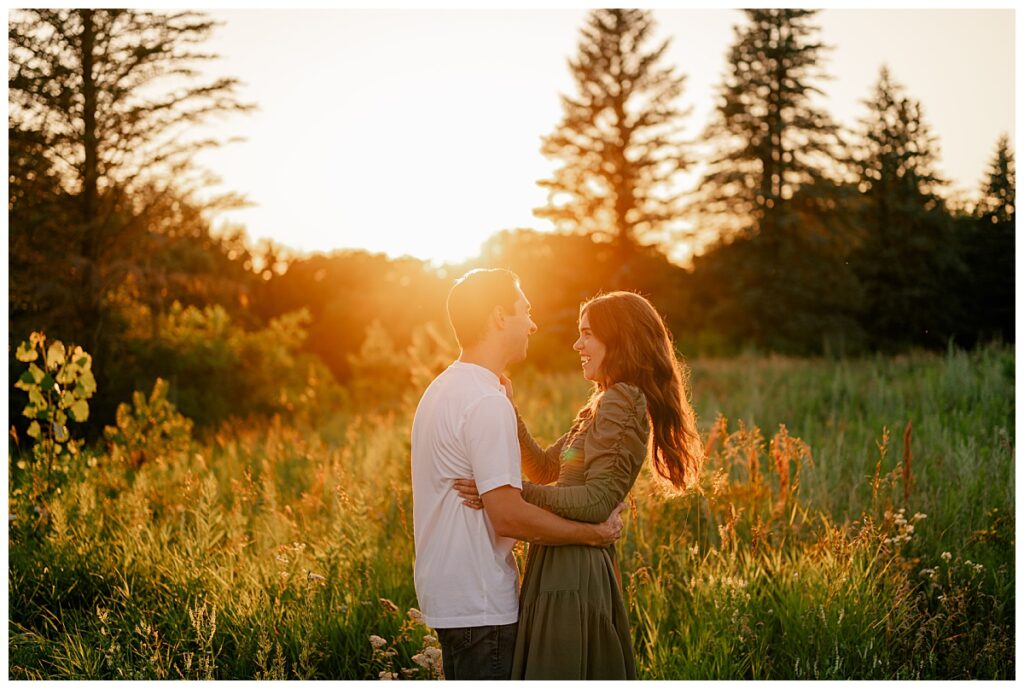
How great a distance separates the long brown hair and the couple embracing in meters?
0.09

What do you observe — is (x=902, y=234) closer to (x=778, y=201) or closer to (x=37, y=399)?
(x=778, y=201)

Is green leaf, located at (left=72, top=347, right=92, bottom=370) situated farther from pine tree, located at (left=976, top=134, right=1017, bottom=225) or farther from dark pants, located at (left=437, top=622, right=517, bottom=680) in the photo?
pine tree, located at (left=976, top=134, right=1017, bottom=225)

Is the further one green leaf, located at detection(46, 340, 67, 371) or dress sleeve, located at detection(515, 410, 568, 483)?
green leaf, located at detection(46, 340, 67, 371)

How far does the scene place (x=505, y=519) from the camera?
2.88 m

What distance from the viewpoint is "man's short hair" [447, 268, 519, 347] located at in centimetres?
305

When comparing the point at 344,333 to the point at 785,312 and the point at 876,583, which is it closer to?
the point at 785,312

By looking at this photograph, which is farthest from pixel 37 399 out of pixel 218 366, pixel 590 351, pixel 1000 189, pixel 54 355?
pixel 1000 189

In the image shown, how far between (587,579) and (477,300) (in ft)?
3.59

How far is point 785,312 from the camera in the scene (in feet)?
92.6

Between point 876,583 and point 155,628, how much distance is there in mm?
3958

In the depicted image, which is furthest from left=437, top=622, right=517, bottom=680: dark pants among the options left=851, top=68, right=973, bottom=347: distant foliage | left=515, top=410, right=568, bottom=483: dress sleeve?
left=851, top=68, right=973, bottom=347: distant foliage

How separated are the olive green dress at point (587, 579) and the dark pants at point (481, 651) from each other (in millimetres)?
44

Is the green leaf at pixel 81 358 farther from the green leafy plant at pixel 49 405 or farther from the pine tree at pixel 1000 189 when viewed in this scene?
the pine tree at pixel 1000 189

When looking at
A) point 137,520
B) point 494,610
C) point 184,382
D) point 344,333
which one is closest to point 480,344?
point 494,610
